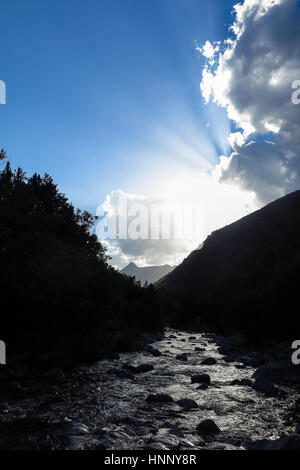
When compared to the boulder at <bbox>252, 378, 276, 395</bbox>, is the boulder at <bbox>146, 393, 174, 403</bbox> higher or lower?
higher

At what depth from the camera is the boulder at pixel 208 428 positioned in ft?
20.8

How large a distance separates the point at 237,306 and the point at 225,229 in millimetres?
133093

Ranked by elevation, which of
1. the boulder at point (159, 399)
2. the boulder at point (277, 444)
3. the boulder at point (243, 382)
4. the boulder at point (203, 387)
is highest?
the boulder at point (277, 444)

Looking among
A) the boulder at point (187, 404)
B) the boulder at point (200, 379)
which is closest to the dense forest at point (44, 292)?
the boulder at point (200, 379)

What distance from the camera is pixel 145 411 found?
25.2ft

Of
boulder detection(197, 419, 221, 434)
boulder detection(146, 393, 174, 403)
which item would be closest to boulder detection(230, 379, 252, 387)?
boulder detection(146, 393, 174, 403)

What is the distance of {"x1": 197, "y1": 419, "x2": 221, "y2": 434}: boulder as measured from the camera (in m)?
6.34

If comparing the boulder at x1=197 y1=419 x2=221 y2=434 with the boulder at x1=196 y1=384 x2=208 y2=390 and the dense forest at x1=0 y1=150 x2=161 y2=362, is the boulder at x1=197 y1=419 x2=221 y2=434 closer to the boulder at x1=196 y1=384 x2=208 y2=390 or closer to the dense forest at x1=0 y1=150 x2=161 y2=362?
the boulder at x1=196 y1=384 x2=208 y2=390

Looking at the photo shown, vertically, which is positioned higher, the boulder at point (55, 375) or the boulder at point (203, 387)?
the boulder at point (55, 375)

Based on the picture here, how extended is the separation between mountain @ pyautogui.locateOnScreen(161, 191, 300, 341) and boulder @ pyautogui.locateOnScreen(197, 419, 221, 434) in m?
18.8

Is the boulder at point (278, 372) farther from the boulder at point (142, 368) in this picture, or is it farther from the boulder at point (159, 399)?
the boulder at point (159, 399)

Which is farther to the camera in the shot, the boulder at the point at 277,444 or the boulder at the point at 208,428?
the boulder at the point at 208,428

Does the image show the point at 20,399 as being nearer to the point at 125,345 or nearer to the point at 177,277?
the point at 125,345

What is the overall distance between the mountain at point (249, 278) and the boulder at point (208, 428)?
61.8 ft
